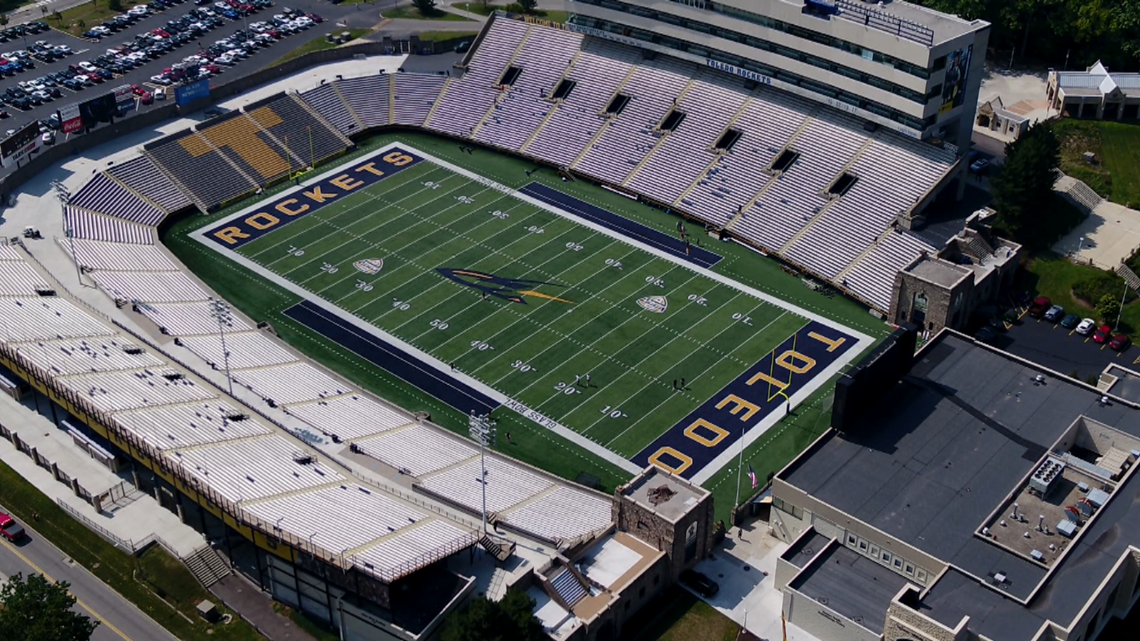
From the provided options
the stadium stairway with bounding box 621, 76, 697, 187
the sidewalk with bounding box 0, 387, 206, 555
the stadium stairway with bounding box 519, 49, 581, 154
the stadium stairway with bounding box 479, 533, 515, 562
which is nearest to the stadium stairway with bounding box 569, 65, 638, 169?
the stadium stairway with bounding box 519, 49, 581, 154

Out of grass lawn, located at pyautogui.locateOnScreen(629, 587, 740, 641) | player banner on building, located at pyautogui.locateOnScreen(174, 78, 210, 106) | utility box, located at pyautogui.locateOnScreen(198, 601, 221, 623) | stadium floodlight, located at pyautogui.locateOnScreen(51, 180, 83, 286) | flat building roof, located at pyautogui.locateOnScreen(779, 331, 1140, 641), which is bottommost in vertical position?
grass lawn, located at pyautogui.locateOnScreen(629, 587, 740, 641)

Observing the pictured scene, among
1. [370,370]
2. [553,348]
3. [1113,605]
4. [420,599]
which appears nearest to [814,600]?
[1113,605]

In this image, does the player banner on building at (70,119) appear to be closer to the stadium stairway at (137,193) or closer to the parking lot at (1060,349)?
the stadium stairway at (137,193)

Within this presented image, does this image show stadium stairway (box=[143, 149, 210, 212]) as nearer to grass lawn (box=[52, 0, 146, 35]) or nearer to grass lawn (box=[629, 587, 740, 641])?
grass lawn (box=[52, 0, 146, 35])

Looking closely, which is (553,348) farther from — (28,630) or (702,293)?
(28,630)

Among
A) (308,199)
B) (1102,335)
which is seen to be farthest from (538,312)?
(1102,335)

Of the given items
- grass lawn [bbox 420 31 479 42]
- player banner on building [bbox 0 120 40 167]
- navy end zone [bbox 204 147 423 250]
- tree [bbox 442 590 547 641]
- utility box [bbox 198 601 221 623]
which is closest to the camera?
tree [bbox 442 590 547 641]
